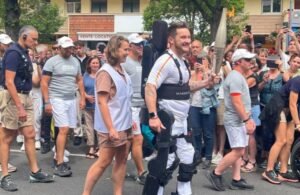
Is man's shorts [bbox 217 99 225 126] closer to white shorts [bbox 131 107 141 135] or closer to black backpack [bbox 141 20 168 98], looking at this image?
white shorts [bbox 131 107 141 135]

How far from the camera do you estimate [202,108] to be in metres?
8.19

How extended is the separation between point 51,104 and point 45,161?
49.2 inches

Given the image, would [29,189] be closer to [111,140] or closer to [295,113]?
[111,140]

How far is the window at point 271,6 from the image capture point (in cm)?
3991

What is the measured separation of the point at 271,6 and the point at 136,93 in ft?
114

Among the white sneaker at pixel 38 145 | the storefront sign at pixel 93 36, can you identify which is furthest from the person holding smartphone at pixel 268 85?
the storefront sign at pixel 93 36

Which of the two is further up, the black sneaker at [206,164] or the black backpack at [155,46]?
the black backpack at [155,46]

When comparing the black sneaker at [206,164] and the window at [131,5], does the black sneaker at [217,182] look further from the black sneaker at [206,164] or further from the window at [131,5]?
the window at [131,5]

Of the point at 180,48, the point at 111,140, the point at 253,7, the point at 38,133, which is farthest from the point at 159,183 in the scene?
the point at 253,7

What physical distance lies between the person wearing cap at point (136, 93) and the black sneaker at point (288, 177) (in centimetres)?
185

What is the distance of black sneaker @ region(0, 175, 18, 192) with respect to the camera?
6.52 metres

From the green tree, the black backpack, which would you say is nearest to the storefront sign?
the green tree

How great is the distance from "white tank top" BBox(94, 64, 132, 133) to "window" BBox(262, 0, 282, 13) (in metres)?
35.9

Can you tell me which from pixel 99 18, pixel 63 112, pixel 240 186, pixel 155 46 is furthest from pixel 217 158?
pixel 99 18
